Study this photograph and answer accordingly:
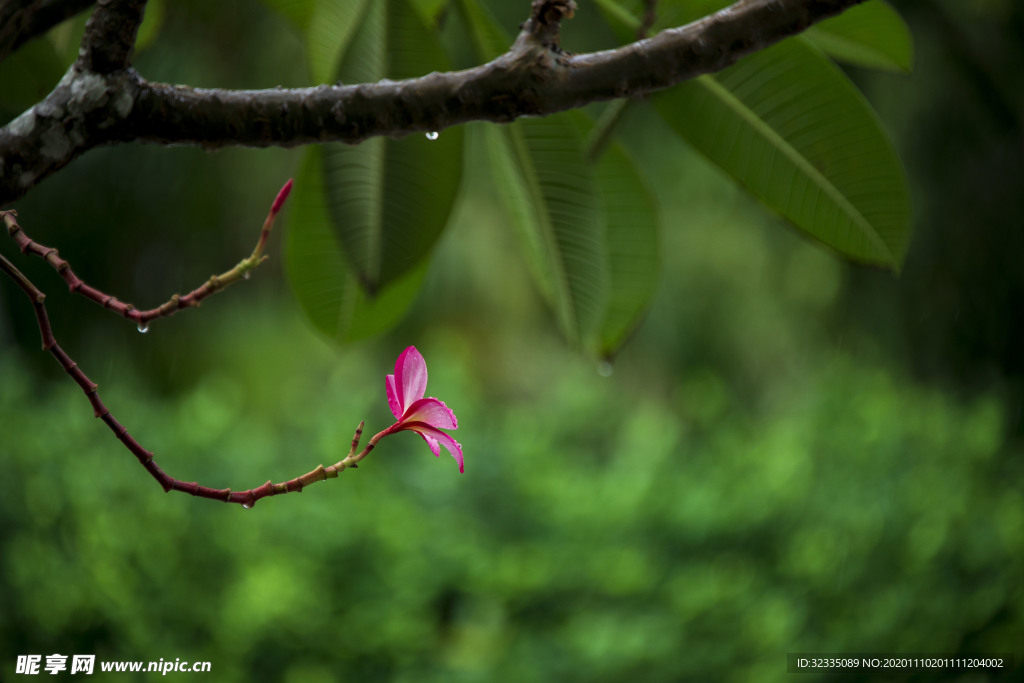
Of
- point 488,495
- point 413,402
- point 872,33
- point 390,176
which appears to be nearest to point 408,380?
point 413,402

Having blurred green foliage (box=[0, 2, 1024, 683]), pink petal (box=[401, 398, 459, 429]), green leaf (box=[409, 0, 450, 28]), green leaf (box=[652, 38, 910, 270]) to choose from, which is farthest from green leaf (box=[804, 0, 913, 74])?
blurred green foliage (box=[0, 2, 1024, 683])

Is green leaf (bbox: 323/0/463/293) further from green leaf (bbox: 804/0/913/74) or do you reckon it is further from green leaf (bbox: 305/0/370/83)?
green leaf (bbox: 804/0/913/74)

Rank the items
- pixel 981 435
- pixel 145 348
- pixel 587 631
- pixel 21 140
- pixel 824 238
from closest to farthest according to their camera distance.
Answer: pixel 21 140
pixel 824 238
pixel 587 631
pixel 981 435
pixel 145 348

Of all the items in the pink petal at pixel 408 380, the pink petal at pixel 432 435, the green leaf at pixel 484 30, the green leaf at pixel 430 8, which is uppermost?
the green leaf at pixel 430 8

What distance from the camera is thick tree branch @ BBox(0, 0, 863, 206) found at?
0.19 metres

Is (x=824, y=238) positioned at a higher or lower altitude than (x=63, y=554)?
higher

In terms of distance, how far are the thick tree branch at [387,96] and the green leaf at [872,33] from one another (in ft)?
0.64

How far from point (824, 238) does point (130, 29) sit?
27 cm

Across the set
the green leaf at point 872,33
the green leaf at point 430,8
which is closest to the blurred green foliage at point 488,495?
the green leaf at point 430,8

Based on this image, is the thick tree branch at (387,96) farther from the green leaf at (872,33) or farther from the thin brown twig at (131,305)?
the green leaf at (872,33)

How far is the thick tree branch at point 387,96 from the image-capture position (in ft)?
0.64

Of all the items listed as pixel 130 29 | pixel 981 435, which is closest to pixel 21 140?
pixel 130 29

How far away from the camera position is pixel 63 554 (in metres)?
1.14

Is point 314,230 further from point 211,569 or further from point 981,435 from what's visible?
point 981,435
